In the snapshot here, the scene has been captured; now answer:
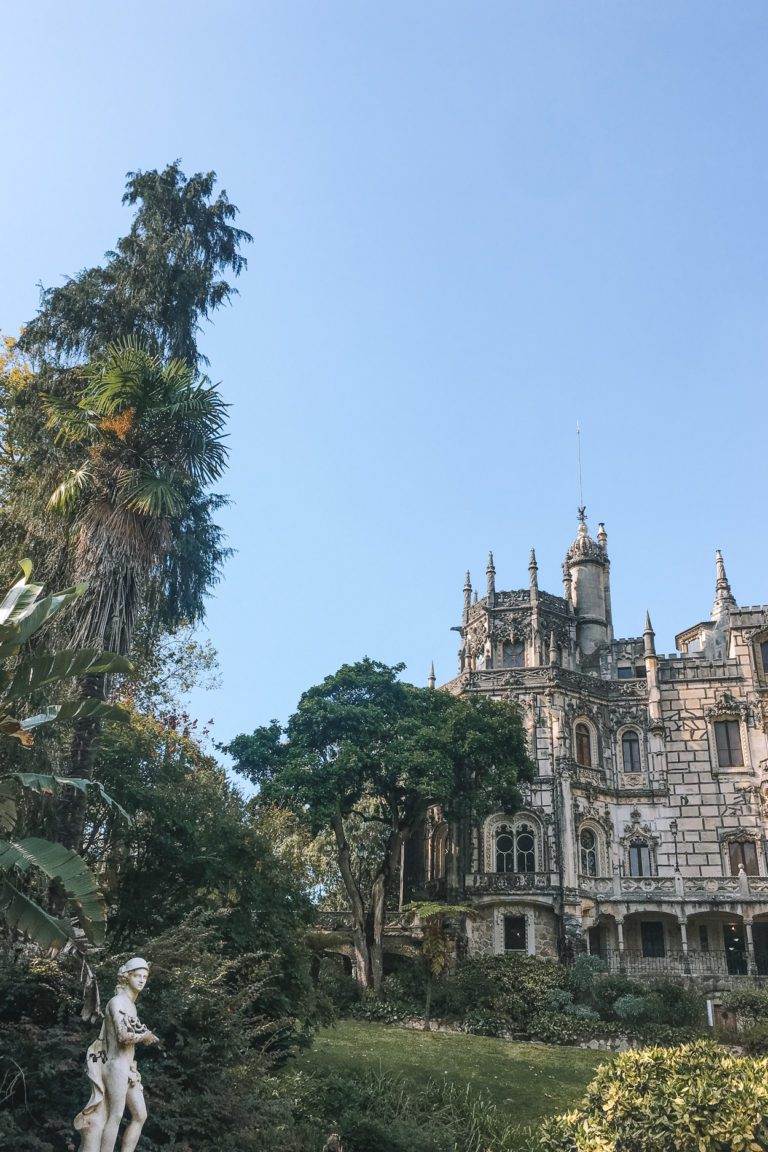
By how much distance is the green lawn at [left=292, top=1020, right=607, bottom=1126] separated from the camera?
18.5 metres

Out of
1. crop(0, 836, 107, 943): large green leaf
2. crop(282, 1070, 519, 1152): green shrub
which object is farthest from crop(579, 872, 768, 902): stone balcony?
crop(0, 836, 107, 943): large green leaf

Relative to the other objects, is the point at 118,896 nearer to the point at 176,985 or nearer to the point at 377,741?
the point at 176,985

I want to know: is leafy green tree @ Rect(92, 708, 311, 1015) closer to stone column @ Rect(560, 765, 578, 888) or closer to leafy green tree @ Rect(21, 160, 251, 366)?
leafy green tree @ Rect(21, 160, 251, 366)

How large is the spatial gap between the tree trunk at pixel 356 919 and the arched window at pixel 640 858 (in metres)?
13.0

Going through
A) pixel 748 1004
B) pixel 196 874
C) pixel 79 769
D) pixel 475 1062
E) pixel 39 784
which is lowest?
pixel 475 1062

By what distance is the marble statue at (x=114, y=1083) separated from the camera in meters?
8.16

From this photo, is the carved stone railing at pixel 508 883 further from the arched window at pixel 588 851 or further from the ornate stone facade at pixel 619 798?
the arched window at pixel 588 851

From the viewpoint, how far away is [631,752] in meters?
41.6

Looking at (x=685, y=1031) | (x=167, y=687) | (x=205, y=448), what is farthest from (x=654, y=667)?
(x=205, y=448)

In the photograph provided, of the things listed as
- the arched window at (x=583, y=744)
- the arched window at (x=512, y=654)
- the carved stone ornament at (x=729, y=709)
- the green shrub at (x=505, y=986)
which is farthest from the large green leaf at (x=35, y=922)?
the carved stone ornament at (x=729, y=709)

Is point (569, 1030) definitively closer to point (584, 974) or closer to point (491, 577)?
point (584, 974)

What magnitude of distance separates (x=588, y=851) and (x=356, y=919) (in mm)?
11508

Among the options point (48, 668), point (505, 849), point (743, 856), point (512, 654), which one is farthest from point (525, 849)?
point (48, 668)

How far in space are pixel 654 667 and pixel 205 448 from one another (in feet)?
97.2
